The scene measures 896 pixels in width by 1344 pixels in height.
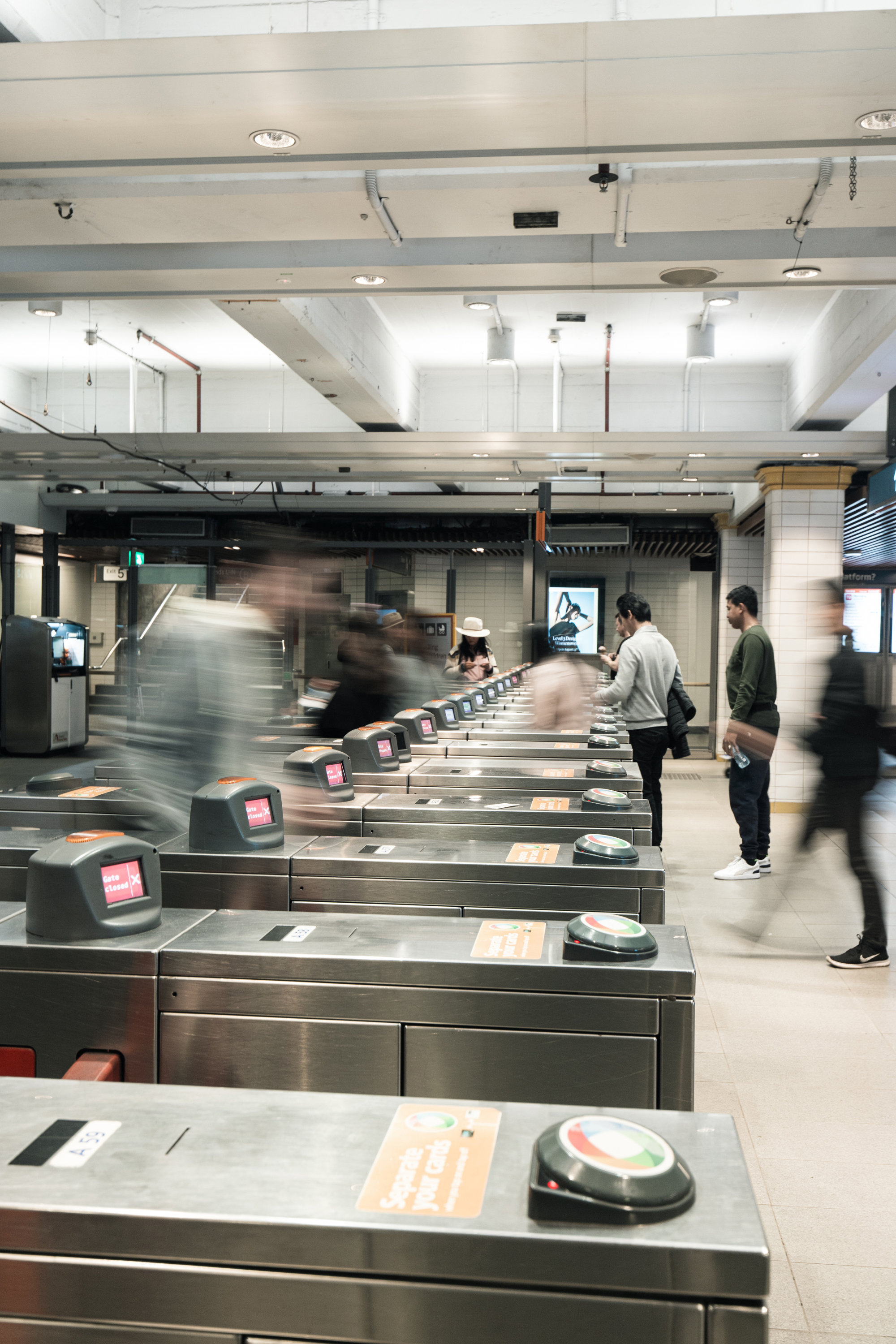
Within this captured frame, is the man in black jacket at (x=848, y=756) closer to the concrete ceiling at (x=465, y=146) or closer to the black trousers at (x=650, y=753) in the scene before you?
the black trousers at (x=650, y=753)

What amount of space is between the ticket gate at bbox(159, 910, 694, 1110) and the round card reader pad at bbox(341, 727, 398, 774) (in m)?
2.14

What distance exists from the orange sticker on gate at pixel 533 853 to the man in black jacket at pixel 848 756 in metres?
1.98

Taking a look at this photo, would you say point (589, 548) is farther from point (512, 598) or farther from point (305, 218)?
point (305, 218)

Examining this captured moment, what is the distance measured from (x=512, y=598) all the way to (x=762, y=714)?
24.8ft

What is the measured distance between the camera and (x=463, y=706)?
595cm

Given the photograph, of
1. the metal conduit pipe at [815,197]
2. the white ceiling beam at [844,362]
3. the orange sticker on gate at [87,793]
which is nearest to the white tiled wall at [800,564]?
the white ceiling beam at [844,362]

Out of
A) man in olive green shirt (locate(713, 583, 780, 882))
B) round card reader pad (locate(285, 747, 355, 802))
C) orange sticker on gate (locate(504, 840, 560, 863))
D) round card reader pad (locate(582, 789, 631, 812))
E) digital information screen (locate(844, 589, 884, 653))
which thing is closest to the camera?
orange sticker on gate (locate(504, 840, 560, 863))

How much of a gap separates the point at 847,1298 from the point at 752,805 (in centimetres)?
349

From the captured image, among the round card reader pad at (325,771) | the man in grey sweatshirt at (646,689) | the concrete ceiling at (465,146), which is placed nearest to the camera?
the concrete ceiling at (465,146)

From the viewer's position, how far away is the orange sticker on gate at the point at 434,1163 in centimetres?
83

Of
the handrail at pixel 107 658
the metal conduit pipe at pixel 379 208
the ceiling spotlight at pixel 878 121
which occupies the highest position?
the metal conduit pipe at pixel 379 208

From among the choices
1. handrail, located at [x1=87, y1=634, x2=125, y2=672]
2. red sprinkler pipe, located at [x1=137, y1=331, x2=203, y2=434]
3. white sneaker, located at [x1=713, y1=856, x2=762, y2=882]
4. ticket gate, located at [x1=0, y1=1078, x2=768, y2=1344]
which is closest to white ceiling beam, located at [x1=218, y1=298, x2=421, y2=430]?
red sprinkler pipe, located at [x1=137, y1=331, x2=203, y2=434]

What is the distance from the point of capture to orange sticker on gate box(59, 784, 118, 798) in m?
3.23

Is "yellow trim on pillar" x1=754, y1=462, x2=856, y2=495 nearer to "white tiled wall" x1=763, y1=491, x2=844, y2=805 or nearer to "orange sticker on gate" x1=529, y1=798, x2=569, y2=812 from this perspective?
"white tiled wall" x1=763, y1=491, x2=844, y2=805
